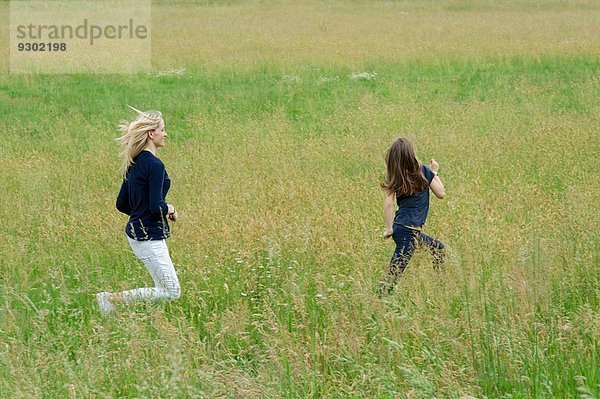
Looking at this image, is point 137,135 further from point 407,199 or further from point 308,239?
point 407,199

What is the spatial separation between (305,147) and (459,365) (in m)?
6.84

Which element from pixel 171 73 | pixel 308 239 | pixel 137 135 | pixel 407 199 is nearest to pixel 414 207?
pixel 407 199

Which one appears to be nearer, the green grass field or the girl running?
the green grass field

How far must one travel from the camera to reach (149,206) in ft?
18.9

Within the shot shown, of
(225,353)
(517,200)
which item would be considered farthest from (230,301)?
(517,200)

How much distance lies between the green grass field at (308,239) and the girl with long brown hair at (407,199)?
7.2 inches

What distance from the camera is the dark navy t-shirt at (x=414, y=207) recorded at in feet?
19.6

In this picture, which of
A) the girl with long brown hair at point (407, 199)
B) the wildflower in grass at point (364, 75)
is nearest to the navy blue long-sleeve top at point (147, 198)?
the girl with long brown hair at point (407, 199)

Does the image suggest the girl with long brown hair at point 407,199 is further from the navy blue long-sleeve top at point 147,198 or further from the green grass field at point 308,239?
the navy blue long-sleeve top at point 147,198

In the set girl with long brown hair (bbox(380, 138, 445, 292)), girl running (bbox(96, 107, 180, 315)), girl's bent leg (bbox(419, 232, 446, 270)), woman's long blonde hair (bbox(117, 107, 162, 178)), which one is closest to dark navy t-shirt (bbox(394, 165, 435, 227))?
girl with long brown hair (bbox(380, 138, 445, 292))

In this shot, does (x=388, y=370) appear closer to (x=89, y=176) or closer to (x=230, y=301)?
(x=230, y=301)

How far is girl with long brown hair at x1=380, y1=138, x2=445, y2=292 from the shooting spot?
19.3 feet

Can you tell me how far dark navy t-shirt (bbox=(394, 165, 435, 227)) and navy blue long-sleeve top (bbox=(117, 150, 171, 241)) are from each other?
174cm

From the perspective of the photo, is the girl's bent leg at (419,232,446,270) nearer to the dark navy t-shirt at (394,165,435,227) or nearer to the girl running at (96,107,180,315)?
the dark navy t-shirt at (394,165,435,227)
